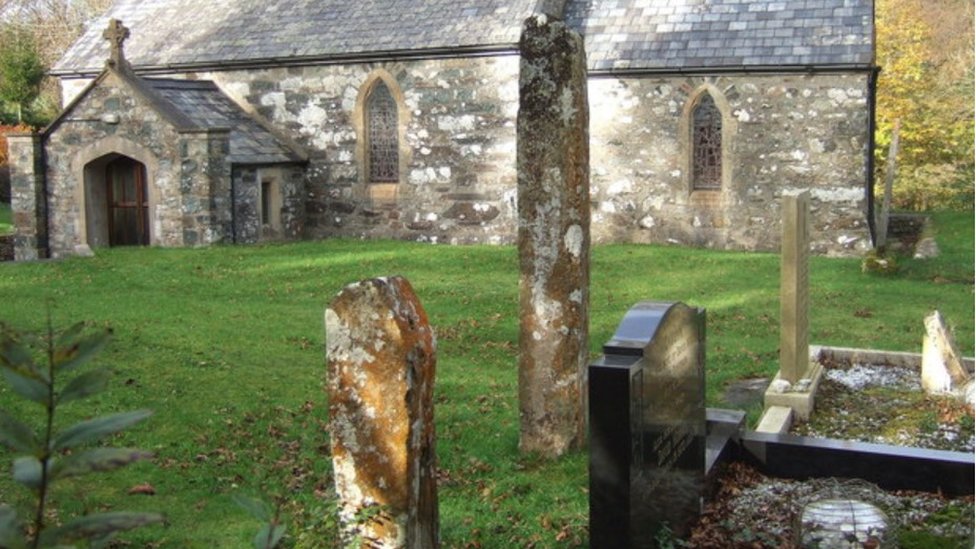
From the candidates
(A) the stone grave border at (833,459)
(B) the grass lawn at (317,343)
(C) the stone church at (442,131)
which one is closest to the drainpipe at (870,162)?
(C) the stone church at (442,131)

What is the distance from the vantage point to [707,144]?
842 inches

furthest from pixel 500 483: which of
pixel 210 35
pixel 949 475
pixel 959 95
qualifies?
pixel 959 95

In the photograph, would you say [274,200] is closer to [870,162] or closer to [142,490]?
[870,162]

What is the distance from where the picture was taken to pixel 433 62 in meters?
22.5

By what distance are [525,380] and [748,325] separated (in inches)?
244

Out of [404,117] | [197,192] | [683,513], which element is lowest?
[683,513]

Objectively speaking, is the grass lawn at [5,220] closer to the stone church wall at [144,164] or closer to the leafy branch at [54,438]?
the stone church wall at [144,164]

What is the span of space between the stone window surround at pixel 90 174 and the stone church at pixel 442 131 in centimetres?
4

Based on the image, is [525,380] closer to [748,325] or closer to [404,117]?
[748,325]

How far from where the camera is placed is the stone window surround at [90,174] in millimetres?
20781

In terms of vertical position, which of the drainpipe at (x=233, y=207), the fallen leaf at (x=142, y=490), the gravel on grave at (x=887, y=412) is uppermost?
the drainpipe at (x=233, y=207)

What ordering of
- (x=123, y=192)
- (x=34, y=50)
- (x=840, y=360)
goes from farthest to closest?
(x=34, y=50) < (x=123, y=192) < (x=840, y=360)

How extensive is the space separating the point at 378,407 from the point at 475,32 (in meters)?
17.7

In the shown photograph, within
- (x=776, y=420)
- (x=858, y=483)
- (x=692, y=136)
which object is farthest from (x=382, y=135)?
(x=858, y=483)
